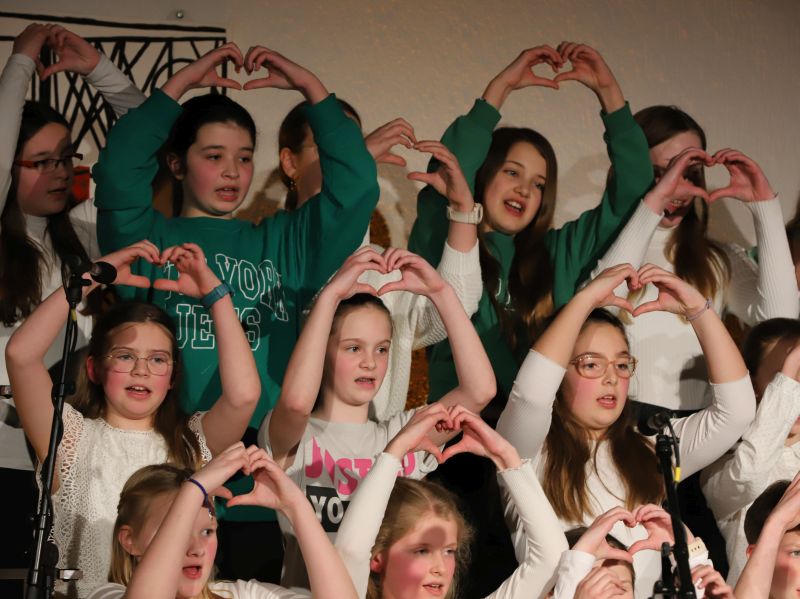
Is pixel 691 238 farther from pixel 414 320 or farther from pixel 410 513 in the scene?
pixel 410 513

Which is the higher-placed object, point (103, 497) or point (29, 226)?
point (29, 226)

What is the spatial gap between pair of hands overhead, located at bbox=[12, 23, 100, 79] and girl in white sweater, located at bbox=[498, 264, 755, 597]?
4.35 feet

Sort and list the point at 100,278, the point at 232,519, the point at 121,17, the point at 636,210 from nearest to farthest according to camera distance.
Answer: the point at 100,278, the point at 232,519, the point at 636,210, the point at 121,17

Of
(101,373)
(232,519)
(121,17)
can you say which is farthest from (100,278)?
(121,17)

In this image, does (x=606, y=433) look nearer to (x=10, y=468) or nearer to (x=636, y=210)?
(x=636, y=210)

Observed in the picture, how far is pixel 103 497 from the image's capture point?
2.76 meters

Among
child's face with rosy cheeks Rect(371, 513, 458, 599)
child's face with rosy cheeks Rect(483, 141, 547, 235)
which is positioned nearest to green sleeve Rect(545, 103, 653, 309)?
child's face with rosy cheeks Rect(483, 141, 547, 235)

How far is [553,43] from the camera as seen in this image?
13.7 ft

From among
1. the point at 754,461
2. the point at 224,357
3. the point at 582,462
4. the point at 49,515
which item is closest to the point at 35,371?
the point at 224,357

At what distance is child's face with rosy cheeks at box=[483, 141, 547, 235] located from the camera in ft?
11.6

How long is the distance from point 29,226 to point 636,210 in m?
1.54

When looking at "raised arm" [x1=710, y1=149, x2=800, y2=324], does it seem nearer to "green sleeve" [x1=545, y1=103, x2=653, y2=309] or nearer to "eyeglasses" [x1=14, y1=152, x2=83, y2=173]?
"green sleeve" [x1=545, y1=103, x2=653, y2=309]

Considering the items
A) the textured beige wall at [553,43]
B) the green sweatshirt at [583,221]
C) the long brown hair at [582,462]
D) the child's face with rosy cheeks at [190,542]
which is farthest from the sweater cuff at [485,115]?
the child's face with rosy cheeks at [190,542]

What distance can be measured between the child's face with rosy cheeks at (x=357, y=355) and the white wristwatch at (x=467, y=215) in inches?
15.5
